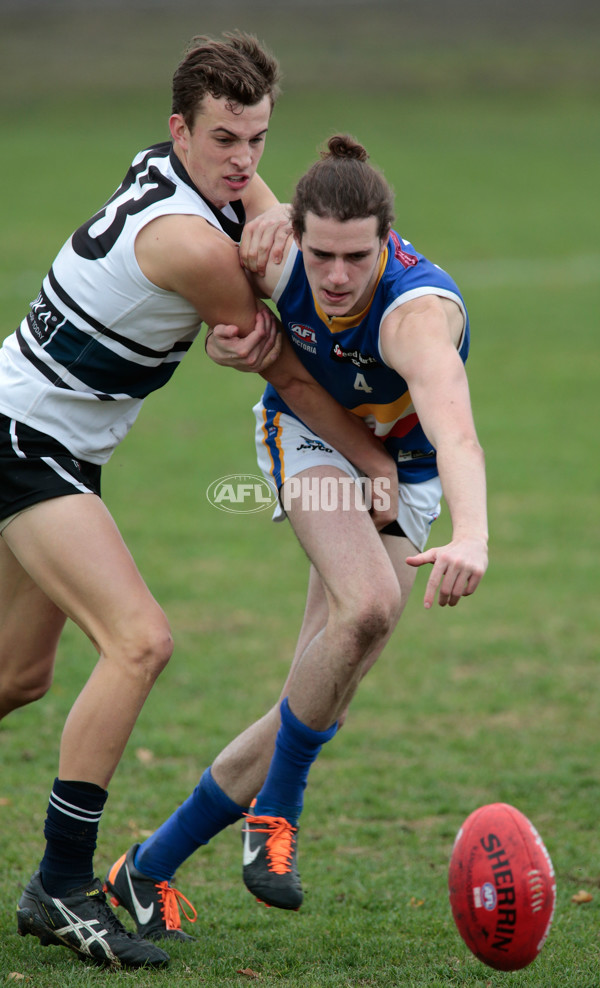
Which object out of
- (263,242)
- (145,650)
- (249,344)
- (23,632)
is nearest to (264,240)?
(263,242)

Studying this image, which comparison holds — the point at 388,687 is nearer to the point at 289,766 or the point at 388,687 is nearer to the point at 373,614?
the point at 289,766

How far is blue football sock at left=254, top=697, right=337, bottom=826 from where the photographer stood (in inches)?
168

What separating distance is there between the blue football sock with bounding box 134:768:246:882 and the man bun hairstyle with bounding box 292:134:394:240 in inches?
83.9

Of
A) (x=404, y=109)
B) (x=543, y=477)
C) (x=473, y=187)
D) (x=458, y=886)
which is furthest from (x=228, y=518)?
(x=404, y=109)

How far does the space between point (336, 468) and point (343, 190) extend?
1121 millimetres

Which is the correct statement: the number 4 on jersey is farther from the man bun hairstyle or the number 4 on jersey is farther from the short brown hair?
the short brown hair

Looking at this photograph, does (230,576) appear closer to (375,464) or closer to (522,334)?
(375,464)

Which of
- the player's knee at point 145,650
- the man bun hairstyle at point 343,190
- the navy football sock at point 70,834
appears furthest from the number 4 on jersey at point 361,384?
the navy football sock at point 70,834

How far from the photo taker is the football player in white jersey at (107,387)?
3.88 m

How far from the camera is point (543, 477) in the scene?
37.0ft

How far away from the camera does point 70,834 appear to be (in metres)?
3.92

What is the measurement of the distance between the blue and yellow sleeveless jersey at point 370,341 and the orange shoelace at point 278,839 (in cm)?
144

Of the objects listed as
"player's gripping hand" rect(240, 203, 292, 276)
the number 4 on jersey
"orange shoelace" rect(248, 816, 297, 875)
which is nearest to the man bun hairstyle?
"player's gripping hand" rect(240, 203, 292, 276)

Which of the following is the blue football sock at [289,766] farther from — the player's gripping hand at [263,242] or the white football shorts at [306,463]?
the player's gripping hand at [263,242]
